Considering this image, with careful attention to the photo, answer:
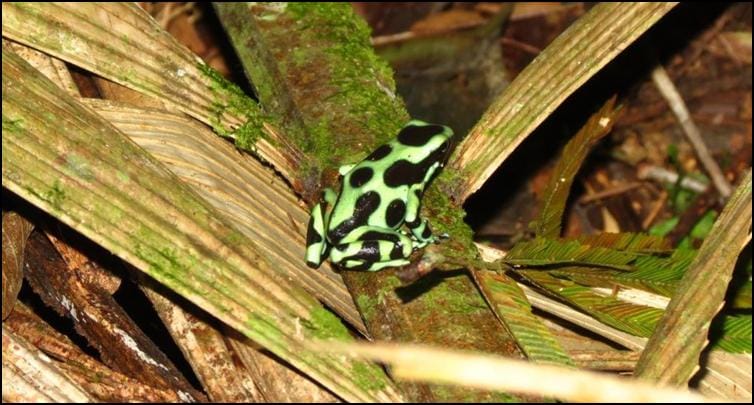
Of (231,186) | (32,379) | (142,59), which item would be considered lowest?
(32,379)

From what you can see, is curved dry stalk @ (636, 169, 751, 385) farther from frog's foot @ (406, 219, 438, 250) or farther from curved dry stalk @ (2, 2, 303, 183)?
curved dry stalk @ (2, 2, 303, 183)

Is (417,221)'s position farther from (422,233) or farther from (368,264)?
(368,264)

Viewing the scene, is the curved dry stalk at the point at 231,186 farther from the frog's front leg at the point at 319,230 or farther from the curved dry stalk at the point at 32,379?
the curved dry stalk at the point at 32,379

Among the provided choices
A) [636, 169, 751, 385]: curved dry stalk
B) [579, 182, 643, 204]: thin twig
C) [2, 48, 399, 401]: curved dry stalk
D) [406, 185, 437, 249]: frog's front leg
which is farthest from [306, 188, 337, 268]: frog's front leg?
[579, 182, 643, 204]: thin twig

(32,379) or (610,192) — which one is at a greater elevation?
(610,192)

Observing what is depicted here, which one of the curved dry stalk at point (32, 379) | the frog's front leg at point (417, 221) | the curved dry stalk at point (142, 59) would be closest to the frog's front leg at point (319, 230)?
the curved dry stalk at point (142, 59)

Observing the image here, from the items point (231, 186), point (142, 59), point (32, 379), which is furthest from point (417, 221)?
point (32, 379)
